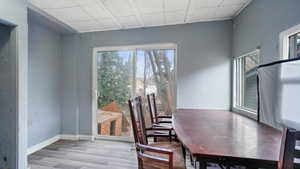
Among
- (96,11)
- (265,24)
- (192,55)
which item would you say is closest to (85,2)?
(96,11)

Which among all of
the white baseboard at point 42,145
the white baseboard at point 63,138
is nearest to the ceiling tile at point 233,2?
the white baseboard at point 63,138

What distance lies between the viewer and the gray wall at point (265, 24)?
1.66 meters

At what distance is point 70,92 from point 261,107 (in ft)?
12.0

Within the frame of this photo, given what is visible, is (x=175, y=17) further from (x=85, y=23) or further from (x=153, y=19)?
(x=85, y=23)

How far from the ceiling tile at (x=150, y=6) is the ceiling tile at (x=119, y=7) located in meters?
0.18

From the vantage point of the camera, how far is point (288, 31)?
1.66 m

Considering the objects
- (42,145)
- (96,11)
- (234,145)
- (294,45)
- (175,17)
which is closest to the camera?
(234,145)

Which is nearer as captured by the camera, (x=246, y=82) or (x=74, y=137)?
(x=246, y=82)

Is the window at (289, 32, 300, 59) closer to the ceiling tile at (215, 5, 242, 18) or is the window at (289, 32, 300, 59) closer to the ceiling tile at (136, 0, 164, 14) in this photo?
the ceiling tile at (215, 5, 242, 18)

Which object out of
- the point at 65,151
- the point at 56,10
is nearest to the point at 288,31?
the point at 56,10

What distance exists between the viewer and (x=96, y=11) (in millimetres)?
2736

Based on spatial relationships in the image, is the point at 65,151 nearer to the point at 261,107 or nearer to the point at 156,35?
the point at 156,35

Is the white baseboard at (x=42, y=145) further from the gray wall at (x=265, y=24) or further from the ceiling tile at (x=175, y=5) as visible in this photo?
the gray wall at (x=265, y=24)

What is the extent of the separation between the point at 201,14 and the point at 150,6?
37.9 inches
